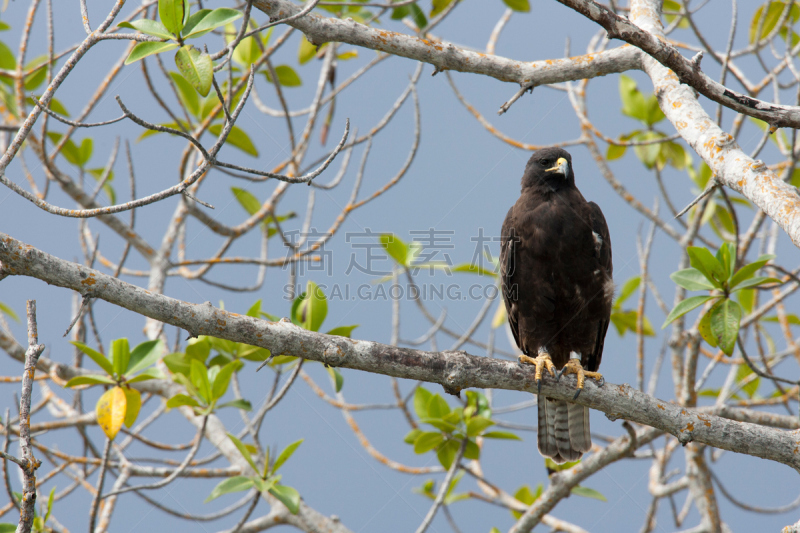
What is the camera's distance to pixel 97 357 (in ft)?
10.7

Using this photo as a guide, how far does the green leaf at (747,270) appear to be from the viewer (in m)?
3.24

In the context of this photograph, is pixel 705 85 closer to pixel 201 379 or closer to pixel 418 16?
pixel 201 379

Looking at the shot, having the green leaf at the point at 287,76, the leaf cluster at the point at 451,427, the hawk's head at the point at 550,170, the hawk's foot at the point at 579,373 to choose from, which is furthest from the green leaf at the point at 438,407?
the green leaf at the point at 287,76

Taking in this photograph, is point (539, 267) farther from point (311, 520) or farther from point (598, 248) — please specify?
point (311, 520)

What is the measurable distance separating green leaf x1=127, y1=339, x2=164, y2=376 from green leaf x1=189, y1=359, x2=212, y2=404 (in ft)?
0.70

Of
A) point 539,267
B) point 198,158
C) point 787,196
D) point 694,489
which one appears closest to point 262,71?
point 198,158

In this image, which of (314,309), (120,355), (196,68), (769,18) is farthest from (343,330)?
(769,18)

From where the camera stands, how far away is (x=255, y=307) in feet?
11.9

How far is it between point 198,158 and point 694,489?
4.62 meters

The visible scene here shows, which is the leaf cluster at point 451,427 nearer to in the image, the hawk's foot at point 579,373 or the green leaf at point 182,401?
the hawk's foot at point 579,373

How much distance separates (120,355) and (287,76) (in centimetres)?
260

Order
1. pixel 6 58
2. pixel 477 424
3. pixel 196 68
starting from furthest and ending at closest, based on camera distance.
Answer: pixel 6 58, pixel 477 424, pixel 196 68

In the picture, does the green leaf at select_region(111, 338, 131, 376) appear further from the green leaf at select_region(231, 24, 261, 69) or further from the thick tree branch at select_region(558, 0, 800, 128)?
the thick tree branch at select_region(558, 0, 800, 128)

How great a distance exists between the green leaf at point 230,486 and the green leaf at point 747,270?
2.99 meters
